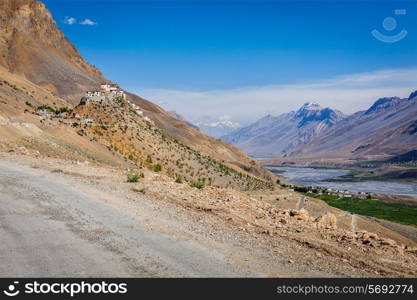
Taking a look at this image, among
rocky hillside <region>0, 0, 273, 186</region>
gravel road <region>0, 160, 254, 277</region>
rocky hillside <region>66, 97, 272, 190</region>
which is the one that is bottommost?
gravel road <region>0, 160, 254, 277</region>

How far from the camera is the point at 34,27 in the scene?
145875mm

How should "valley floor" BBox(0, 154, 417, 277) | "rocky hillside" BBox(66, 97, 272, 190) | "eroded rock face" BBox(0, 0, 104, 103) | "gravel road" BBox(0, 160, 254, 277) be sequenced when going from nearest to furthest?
1. "gravel road" BBox(0, 160, 254, 277)
2. "valley floor" BBox(0, 154, 417, 277)
3. "rocky hillside" BBox(66, 97, 272, 190)
4. "eroded rock face" BBox(0, 0, 104, 103)

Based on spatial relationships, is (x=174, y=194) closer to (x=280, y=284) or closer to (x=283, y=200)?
(x=280, y=284)

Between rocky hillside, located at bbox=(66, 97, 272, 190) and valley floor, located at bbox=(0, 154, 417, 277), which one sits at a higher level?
rocky hillside, located at bbox=(66, 97, 272, 190)

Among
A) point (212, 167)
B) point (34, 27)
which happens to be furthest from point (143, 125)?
point (34, 27)

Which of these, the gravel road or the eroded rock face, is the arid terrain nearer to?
the gravel road

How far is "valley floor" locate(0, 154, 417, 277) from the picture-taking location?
7.87 m

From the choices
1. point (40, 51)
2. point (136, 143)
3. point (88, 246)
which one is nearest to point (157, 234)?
point (88, 246)

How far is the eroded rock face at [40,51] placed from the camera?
12300 cm

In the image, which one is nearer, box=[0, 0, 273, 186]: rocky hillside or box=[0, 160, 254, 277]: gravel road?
box=[0, 160, 254, 277]: gravel road

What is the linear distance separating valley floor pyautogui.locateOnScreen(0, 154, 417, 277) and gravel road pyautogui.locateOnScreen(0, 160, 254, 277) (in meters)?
0.02

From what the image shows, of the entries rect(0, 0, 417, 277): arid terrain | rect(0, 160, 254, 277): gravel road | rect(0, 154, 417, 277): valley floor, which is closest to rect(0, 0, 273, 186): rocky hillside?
rect(0, 0, 417, 277): arid terrain

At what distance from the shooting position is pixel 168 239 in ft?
31.6

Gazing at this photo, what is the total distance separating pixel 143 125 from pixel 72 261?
5907cm
